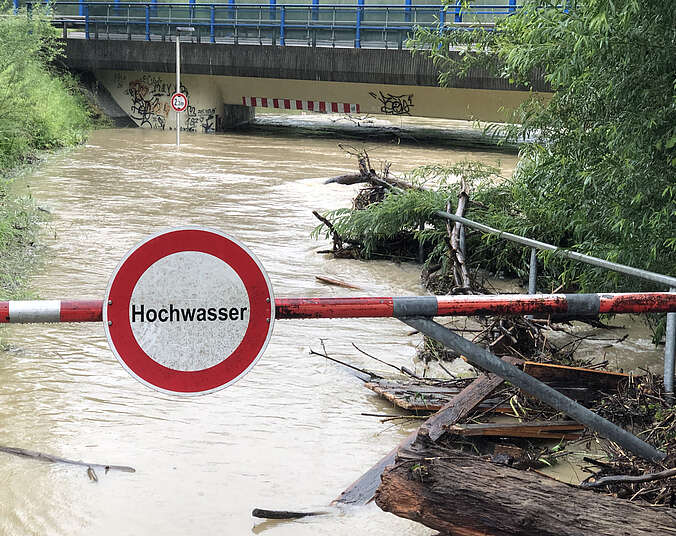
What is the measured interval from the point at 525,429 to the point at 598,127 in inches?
88.8

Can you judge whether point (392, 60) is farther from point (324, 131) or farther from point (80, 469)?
point (80, 469)

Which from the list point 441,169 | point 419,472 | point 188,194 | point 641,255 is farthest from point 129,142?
point 419,472

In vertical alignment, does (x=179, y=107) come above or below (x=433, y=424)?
above

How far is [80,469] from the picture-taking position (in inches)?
178

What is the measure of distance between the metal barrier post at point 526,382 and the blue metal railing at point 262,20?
22.2m

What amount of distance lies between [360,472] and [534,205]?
3.17 m

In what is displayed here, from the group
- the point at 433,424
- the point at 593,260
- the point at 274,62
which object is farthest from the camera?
the point at 274,62

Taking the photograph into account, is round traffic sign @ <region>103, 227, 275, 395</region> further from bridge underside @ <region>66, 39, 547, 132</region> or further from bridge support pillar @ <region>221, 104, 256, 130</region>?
bridge support pillar @ <region>221, 104, 256, 130</region>

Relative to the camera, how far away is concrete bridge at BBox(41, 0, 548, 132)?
81.6 feet

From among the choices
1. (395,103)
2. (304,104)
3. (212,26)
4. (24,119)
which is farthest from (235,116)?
(24,119)

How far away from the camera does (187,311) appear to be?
271 centimetres

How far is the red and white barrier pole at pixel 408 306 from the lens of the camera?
2.70m

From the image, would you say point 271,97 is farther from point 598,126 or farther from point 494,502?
point 494,502

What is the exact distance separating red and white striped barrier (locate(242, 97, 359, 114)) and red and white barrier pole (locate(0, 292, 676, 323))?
79.9 feet
